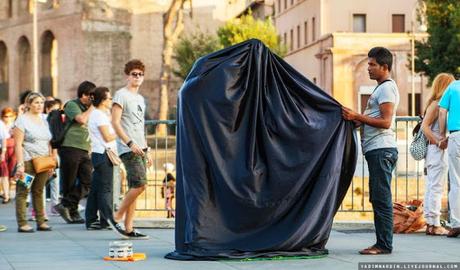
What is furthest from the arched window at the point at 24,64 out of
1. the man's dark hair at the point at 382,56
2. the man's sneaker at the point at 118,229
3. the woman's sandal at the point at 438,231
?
the man's dark hair at the point at 382,56

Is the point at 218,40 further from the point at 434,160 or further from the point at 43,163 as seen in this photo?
the point at 434,160

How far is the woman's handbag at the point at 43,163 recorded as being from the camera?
1373cm

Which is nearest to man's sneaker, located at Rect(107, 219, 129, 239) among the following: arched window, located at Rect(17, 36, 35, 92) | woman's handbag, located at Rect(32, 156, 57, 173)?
woman's handbag, located at Rect(32, 156, 57, 173)

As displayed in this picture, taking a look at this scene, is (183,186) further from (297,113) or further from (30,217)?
(30,217)

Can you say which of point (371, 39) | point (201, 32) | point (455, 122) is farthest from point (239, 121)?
point (201, 32)

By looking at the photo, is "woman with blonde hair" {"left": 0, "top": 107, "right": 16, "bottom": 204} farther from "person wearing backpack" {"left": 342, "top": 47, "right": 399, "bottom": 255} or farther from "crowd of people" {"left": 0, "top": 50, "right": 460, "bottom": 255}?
"person wearing backpack" {"left": 342, "top": 47, "right": 399, "bottom": 255}

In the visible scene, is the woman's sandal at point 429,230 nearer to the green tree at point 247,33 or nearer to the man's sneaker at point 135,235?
the man's sneaker at point 135,235

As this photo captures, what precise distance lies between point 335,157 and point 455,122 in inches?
108

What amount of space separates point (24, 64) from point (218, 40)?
47.2 feet

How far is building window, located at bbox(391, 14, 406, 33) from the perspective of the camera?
69.8 metres

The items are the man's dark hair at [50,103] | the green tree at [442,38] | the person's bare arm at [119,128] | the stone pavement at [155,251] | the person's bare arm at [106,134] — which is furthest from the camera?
the green tree at [442,38]

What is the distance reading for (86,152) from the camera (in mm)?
15617

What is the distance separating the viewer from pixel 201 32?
229 ft

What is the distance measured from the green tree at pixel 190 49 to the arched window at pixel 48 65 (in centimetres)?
792
